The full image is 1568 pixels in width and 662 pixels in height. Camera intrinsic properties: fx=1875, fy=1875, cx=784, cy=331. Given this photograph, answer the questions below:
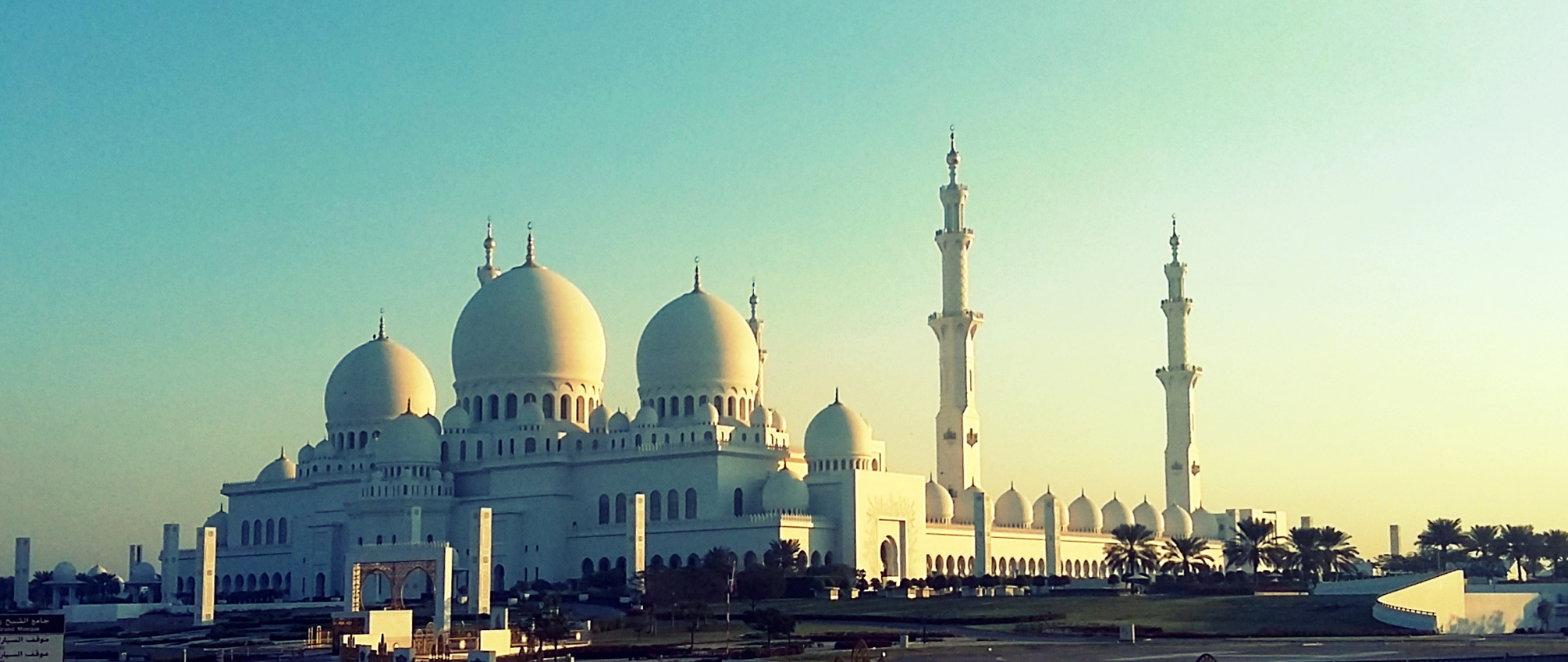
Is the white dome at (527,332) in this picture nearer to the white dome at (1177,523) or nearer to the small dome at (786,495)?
the small dome at (786,495)

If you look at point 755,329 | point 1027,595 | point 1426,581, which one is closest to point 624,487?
point 755,329

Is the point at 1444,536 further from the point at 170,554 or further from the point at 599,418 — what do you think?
the point at 170,554

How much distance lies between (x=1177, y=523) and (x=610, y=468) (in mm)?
31881

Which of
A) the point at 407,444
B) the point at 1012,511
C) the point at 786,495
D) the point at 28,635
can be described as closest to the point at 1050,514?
the point at 1012,511

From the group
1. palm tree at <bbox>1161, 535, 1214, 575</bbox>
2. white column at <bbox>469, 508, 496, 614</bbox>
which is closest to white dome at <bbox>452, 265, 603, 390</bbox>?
white column at <bbox>469, 508, 496, 614</bbox>

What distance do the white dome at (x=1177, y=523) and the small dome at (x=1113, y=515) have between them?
6.80ft

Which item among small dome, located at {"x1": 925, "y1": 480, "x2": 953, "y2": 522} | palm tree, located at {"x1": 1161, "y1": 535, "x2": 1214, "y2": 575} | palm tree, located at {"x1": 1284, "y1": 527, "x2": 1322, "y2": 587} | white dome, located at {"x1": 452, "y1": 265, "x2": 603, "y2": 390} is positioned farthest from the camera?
white dome, located at {"x1": 452, "y1": 265, "x2": 603, "y2": 390}

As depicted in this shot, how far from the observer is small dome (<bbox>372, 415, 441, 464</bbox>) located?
85500mm

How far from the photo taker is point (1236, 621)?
53.7m

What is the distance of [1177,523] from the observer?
97.9m

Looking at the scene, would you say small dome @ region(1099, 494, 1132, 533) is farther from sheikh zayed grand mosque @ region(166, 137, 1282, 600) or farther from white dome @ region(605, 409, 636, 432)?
white dome @ region(605, 409, 636, 432)

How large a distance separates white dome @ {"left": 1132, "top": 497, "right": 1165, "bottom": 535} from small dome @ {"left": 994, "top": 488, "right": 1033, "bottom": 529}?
7.80m

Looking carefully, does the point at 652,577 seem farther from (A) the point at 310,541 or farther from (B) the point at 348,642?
(A) the point at 310,541

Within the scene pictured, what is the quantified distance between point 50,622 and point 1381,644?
32.4m
